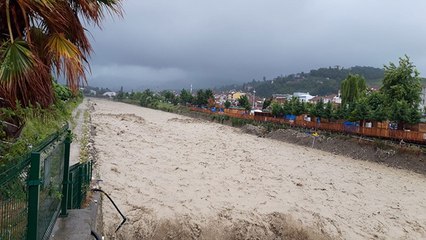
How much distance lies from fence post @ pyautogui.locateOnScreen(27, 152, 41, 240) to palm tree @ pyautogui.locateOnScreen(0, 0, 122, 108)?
4.73ft

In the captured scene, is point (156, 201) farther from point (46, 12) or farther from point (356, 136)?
point (356, 136)

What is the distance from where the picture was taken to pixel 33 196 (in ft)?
12.0

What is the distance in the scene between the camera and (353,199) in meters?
18.3

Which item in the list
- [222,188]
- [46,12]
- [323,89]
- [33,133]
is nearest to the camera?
[46,12]

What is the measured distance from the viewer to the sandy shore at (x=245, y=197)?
1181 centimetres

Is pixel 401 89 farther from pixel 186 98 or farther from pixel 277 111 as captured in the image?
pixel 186 98

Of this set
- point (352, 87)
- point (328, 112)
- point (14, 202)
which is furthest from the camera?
point (352, 87)

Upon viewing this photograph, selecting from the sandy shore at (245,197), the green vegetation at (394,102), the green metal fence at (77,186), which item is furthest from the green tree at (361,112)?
the green metal fence at (77,186)

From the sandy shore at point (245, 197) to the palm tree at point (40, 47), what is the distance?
6.06m

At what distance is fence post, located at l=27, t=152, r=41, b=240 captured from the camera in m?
3.47

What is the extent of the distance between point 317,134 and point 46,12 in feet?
142

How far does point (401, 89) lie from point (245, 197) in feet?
91.7

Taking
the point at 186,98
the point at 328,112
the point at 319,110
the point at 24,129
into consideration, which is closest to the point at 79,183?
the point at 24,129

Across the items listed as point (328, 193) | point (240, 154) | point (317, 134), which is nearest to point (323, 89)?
point (317, 134)
